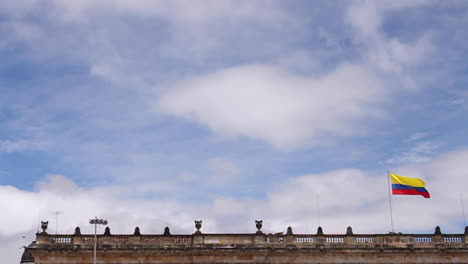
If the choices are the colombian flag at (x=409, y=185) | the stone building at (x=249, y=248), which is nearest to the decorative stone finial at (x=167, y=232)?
the stone building at (x=249, y=248)

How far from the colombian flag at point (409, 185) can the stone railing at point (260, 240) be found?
→ 4837 millimetres

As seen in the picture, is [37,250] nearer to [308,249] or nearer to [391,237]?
[308,249]

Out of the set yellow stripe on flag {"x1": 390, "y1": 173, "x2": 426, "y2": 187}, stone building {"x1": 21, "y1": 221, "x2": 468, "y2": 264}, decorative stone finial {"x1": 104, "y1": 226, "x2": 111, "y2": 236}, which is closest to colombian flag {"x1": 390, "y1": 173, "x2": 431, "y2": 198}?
yellow stripe on flag {"x1": 390, "y1": 173, "x2": 426, "y2": 187}

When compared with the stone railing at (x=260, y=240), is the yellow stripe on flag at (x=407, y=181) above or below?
above

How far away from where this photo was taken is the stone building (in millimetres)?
57188

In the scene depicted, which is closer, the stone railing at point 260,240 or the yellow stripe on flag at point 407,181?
the stone railing at point 260,240

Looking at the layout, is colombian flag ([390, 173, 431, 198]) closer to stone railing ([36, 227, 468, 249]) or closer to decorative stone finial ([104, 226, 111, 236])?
stone railing ([36, 227, 468, 249])

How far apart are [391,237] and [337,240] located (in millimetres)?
5199

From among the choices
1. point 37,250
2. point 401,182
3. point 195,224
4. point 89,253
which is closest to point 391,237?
point 401,182

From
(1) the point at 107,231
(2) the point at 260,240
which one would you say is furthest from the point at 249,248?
(1) the point at 107,231

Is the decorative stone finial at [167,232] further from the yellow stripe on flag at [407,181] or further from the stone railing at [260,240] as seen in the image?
the yellow stripe on flag at [407,181]

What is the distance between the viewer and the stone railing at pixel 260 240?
57719 millimetres

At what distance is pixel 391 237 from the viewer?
2333 inches

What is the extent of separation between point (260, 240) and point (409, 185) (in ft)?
53.9
